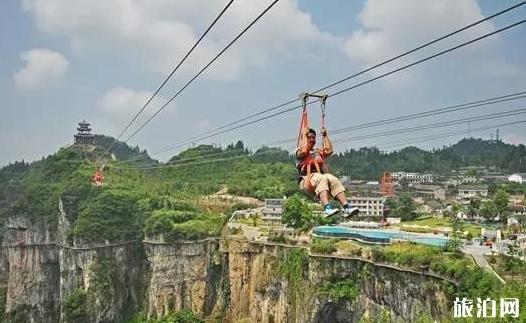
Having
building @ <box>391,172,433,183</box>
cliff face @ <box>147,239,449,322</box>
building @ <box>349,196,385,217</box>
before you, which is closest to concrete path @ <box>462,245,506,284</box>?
cliff face @ <box>147,239,449,322</box>

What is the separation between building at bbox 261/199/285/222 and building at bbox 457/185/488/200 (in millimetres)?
27902

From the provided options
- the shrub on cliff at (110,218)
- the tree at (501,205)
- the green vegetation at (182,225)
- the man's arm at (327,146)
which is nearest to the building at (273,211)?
the green vegetation at (182,225)

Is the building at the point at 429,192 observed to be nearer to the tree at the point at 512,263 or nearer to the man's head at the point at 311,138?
the tree at the point at 512,263

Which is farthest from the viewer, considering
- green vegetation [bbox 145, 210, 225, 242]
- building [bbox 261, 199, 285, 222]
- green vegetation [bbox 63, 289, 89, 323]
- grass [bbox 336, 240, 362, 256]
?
building [bbox 261, 199, 285, 222]

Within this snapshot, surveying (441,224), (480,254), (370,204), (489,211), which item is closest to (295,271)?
(480,254)

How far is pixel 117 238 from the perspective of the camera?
3841 cm

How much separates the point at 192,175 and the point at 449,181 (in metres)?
36.7

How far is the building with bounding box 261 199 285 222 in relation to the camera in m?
39.3

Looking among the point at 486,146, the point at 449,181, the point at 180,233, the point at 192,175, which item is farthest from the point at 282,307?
the point at 486,146

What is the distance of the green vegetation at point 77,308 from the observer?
35250mm

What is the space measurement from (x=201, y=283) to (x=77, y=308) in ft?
25.7

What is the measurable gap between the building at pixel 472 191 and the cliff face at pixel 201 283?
35.8 metres

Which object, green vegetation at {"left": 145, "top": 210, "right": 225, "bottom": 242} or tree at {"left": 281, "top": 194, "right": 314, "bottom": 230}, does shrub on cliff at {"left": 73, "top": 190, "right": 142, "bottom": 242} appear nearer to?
green vegetation at {"left": 145, "top": 210, "right": 225, "bottom": 242}

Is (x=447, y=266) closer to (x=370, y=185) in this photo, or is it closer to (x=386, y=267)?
(x=386, y=267)
